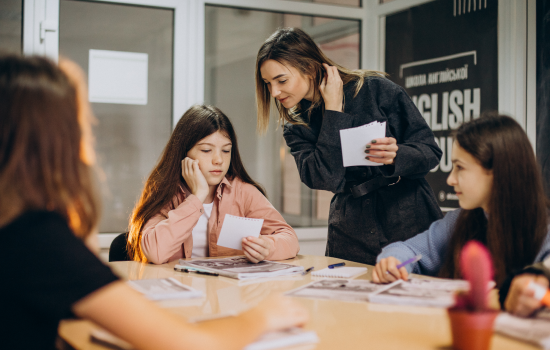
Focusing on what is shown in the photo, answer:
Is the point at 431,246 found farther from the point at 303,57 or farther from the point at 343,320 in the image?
the point at 303,57

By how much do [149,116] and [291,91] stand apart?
1553 millimetres

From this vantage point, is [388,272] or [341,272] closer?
[388,272]

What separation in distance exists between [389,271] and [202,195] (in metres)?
0.84

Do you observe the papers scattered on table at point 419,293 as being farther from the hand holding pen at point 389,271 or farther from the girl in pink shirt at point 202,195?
the girl in pink shirt at point 202,195

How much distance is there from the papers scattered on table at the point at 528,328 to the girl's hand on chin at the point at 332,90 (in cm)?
105

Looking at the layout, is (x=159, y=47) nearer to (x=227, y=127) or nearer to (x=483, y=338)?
(x=227, y=127)

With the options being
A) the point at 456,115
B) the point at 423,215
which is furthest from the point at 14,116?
the point at 456,115

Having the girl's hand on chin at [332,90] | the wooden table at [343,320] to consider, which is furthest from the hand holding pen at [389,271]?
the girl's hand on chin at [332,90]

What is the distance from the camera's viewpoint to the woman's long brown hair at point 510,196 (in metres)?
1.29

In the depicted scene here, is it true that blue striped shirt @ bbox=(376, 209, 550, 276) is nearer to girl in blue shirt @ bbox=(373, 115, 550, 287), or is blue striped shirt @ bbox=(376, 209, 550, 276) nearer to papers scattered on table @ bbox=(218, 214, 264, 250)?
girl in blue shirt @ bbox=(373, 115, 550, 287)

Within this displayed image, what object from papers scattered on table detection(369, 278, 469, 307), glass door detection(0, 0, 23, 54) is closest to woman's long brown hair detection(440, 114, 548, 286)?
papers scattered on table detection(369, 278, 469, 307)

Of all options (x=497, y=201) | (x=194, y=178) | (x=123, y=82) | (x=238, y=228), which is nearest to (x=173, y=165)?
(x=194, y=178)

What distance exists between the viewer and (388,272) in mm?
1336

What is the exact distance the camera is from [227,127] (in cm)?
205
